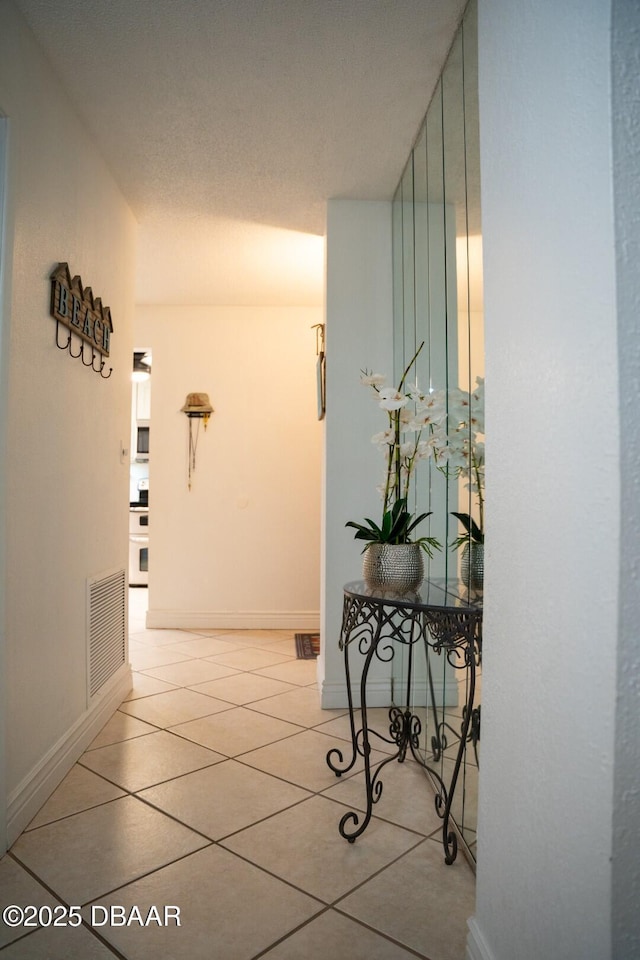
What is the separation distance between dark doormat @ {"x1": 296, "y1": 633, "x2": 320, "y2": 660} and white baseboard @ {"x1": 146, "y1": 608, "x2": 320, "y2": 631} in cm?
21

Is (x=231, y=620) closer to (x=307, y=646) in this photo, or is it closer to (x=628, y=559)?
(x=307, y=646)

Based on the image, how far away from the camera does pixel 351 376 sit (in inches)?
134

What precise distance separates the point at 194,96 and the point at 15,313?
1.18 meters

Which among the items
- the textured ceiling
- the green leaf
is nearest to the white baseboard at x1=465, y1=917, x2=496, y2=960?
the green leaf

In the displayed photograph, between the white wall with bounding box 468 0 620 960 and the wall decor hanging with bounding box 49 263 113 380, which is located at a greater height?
the wall decor hanging with bounding box 49 263 113 380

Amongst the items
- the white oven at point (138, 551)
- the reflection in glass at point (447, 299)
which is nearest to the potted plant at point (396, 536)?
the reflection in glass at point (447, 299)

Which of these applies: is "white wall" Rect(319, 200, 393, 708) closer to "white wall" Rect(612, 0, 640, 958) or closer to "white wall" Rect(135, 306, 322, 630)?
"white wall" Rect(135, 306, 322, 630)

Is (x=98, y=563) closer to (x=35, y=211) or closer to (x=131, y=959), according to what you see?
(x=35, y=211)

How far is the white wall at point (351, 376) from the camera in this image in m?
3.37

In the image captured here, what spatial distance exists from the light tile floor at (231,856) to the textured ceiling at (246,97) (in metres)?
2.52

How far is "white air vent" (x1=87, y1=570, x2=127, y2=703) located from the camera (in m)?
2.82

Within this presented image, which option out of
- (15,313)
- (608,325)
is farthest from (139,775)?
(608,325)

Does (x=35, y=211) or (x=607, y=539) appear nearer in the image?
(x=607, y=539)

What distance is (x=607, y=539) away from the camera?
0.85 metres
